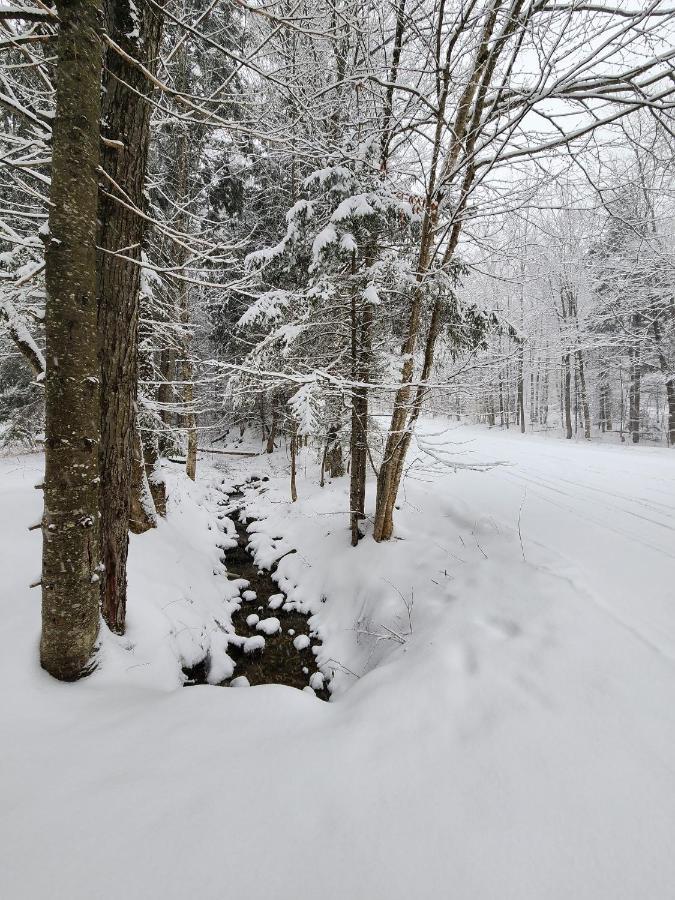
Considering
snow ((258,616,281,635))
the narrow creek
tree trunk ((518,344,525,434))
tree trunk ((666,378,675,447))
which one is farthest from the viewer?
tree trunk ((666,378,675,447))

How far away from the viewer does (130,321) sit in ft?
8.72

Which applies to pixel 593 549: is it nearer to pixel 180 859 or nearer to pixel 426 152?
pixel 180 859

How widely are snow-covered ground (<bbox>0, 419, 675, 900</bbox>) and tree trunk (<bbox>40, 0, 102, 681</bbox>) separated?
41cm

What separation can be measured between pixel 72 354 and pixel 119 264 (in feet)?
3.27

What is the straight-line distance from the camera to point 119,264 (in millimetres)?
2539

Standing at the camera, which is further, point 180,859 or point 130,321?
point 130,321

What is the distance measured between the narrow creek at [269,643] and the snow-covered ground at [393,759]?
3.97 feet

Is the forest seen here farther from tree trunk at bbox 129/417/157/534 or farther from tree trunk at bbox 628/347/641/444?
tree trunk at bbox 628/347/641/444

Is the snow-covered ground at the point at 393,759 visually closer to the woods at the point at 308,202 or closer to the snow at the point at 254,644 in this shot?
the woods at the point at 308,202

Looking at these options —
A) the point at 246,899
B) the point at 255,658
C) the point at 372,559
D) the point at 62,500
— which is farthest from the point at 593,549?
the point at 62,500


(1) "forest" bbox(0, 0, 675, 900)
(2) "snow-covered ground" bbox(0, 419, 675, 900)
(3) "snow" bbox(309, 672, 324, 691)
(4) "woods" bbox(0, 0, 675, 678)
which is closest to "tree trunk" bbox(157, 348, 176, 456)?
(4) "woods" bbox(0, 0, 675, 678)

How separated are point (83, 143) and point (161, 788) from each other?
10.2ft

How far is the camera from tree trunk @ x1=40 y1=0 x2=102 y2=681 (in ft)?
6.07

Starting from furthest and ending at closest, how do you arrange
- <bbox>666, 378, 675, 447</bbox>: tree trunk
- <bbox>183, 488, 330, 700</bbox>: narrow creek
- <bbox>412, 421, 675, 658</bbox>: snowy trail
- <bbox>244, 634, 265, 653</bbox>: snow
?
1. <bbox>666, 378, 675, 447</bbox>: tree trunk
2. <bbox>244, 634, 265, 653</bbox>: snow
3. <bbox>183, 488, 330, 700</bbox>: narrow creek
4. <bbox>412, 421, 675, 658</bbox>: snowy trail
